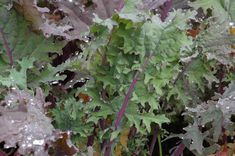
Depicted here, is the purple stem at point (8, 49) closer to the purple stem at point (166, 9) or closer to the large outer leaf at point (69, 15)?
the large outer leaf at point (69, 15)

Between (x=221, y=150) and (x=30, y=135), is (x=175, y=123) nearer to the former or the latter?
(x=221, y=150)

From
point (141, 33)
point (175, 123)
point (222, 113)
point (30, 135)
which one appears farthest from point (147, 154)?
point (30, 135)

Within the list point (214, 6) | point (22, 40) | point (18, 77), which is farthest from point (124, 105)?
point (214, 6)

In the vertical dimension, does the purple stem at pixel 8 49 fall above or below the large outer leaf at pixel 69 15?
below

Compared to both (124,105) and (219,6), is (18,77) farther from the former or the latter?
(219,6)

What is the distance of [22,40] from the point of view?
173cm

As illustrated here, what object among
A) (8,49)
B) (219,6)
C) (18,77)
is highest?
(219,6)

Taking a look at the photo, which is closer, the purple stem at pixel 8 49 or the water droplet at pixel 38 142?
the water droplet at pixel 38 142

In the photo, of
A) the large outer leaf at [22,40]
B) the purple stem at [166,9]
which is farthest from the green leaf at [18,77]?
the purple stem at [166,9]

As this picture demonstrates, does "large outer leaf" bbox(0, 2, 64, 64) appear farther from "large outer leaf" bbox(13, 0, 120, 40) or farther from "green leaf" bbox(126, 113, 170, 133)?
"green leaf" bbox(126, 113, 170, 133)

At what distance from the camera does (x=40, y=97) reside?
141 cm

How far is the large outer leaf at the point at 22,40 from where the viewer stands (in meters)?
1.69

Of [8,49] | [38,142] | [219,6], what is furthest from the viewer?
[219,6]

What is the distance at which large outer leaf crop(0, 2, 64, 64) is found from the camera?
5.56ft
